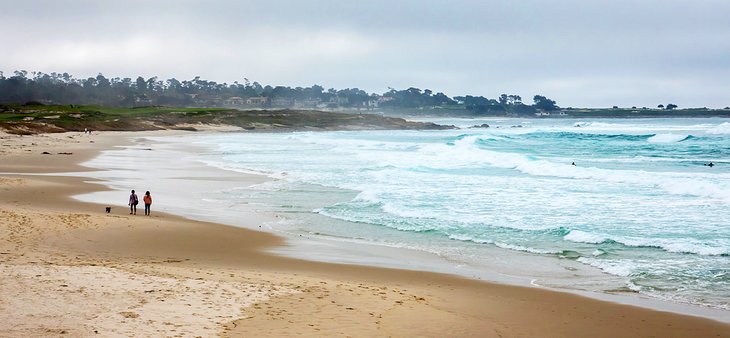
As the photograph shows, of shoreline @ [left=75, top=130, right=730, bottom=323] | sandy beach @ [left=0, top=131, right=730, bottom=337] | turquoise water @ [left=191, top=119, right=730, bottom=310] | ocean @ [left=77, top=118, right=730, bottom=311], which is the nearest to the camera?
sandy beach @ [left=0, top=131, right=730, bottom=337]

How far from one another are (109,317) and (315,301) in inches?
115

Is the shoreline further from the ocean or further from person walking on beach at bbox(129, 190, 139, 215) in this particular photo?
person walking on beach at bbox(129, 190, 139, 215)

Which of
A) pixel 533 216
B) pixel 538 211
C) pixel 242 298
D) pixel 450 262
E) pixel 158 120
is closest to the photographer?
pixel 242 298

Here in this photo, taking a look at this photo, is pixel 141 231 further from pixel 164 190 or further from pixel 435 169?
pixel 435 169

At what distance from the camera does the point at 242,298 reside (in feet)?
33.8

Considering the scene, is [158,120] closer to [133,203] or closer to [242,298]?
[133,203]

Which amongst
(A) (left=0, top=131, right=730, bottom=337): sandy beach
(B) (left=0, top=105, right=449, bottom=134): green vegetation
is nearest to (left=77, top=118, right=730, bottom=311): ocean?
(A) (left=0, top=131, right=730, bottom=337): sandy beach

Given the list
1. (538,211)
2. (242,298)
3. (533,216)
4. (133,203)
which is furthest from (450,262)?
(133,203)

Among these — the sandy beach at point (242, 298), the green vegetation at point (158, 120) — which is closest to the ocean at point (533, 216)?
the sandy beach at point (242, 298)

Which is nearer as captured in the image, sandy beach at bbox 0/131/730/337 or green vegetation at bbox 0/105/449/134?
sandy beach at bbox 0/131/730/337

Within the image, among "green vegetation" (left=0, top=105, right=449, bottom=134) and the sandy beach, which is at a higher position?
the sandy beach

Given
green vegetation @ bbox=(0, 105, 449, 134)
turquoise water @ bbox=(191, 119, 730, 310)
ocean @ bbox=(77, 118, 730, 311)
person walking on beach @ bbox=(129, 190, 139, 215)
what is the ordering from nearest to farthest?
ocean @ bbox=(77, 118, 730, 311) < turquoise water @ bbox=(191, 119, 730, 310) < person walking on beach @ bbox=(129, 190, 139, 215) < green vegetation @ bbox=(0, 105, 449, 134)

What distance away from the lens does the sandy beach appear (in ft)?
28.8

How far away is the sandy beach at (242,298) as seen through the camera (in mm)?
8781
